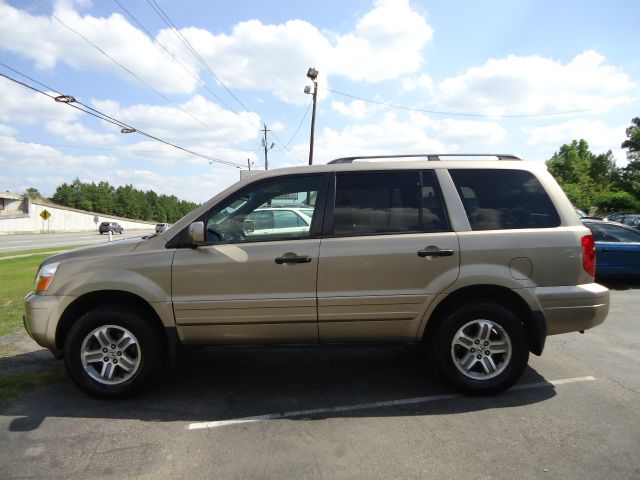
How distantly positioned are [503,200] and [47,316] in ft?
13.1

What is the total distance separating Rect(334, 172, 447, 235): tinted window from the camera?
3830mm

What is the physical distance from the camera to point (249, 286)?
12.3ft

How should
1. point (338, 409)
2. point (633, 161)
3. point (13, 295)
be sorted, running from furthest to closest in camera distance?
point (633, 161)
point (13, 295)
point (338, 409)

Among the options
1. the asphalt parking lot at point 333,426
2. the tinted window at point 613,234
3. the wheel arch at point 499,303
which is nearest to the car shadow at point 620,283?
the tinted window at point 613,234

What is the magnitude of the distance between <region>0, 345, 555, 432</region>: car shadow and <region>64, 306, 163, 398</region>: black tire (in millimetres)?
153

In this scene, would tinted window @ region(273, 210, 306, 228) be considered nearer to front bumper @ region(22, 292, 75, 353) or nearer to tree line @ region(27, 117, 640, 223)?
front bumper @ region(22, 292, 75, 353)

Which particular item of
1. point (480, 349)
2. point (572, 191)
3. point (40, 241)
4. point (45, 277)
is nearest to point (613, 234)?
point (480, 349)

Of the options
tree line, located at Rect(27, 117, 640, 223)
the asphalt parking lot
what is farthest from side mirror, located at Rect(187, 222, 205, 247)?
tree line, located at Rect(27, 117, 640, 223)

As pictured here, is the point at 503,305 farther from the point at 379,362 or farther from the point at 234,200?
the point at 234,200

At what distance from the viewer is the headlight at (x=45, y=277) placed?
3873 millimetres

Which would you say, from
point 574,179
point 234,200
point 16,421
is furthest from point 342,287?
point 574,179

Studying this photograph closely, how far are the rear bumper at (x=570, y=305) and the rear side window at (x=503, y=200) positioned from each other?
0.56m

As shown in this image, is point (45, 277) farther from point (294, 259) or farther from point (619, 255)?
point (619, 255)

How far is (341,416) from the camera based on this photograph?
3523 mm
